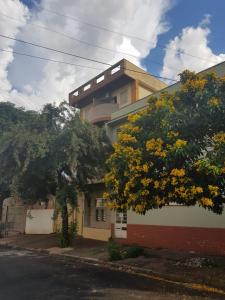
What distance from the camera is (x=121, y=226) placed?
20141 millimetres

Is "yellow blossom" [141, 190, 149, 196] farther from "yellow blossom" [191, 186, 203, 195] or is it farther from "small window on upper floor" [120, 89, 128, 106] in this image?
"small window on upper floor" [120, 89, 128, 106]

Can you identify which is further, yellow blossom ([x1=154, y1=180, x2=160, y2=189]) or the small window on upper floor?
the small window on upper floor

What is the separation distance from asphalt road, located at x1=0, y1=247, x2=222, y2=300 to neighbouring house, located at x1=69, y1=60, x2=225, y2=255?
183 inches

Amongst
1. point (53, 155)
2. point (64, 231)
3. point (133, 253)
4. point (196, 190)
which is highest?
point (53, 155)

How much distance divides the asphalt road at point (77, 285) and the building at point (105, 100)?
915cm

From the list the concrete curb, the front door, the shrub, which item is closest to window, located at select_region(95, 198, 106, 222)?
the front door

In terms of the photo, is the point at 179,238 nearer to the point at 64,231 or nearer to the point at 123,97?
the point at 64,231

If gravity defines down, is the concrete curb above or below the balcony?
below

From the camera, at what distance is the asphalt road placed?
8367mm

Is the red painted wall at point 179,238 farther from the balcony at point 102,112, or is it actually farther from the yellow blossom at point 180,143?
the balcony at point 102,112

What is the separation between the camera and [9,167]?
57.3ft

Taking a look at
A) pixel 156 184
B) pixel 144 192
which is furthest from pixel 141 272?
pixel 156 184

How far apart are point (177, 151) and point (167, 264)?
556 centimetres

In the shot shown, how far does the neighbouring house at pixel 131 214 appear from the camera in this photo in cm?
1487
